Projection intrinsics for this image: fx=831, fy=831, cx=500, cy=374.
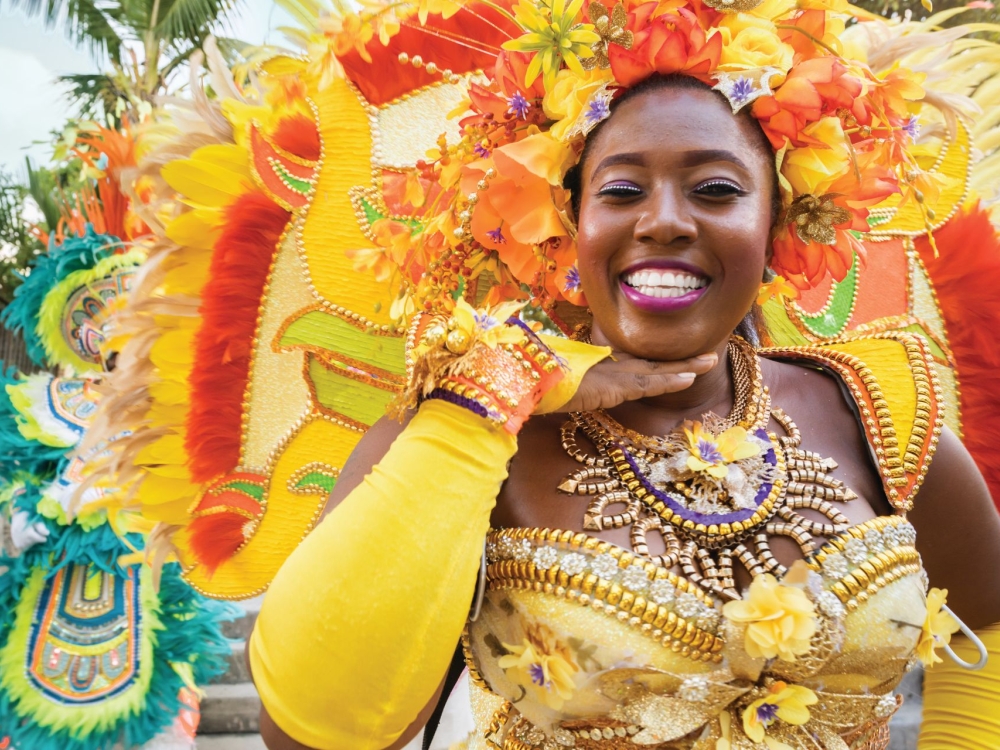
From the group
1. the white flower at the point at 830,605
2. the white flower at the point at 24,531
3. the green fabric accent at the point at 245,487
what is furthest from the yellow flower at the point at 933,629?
the white flower at the point at 24,531

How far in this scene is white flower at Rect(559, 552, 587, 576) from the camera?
1.33 m

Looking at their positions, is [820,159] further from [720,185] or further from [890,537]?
[890,537]

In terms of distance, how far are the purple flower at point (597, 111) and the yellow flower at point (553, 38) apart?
70mm

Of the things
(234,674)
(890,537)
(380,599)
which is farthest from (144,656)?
(890,537)

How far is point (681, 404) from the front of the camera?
1.65 m

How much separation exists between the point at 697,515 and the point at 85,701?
3.64 m

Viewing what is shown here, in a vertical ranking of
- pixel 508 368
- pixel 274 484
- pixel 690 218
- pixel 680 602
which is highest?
pixel 690 218

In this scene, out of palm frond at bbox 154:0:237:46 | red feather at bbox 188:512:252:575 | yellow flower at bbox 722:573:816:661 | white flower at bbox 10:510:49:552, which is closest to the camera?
yellow flower at bbox 722:573:816:661

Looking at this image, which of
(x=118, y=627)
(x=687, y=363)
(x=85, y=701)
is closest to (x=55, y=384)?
(x=118, y=627)

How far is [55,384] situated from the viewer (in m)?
4.53

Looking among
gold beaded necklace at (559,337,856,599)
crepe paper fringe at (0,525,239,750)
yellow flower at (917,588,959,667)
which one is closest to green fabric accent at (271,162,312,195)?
gold beaded necklace at (559,337,856,599)

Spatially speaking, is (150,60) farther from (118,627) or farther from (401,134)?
(401,134)

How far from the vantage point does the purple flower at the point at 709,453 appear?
1.50m

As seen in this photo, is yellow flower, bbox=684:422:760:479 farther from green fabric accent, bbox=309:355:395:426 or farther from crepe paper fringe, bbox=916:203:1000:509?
crepe paper fringe, bbox=916:203:1000:509
